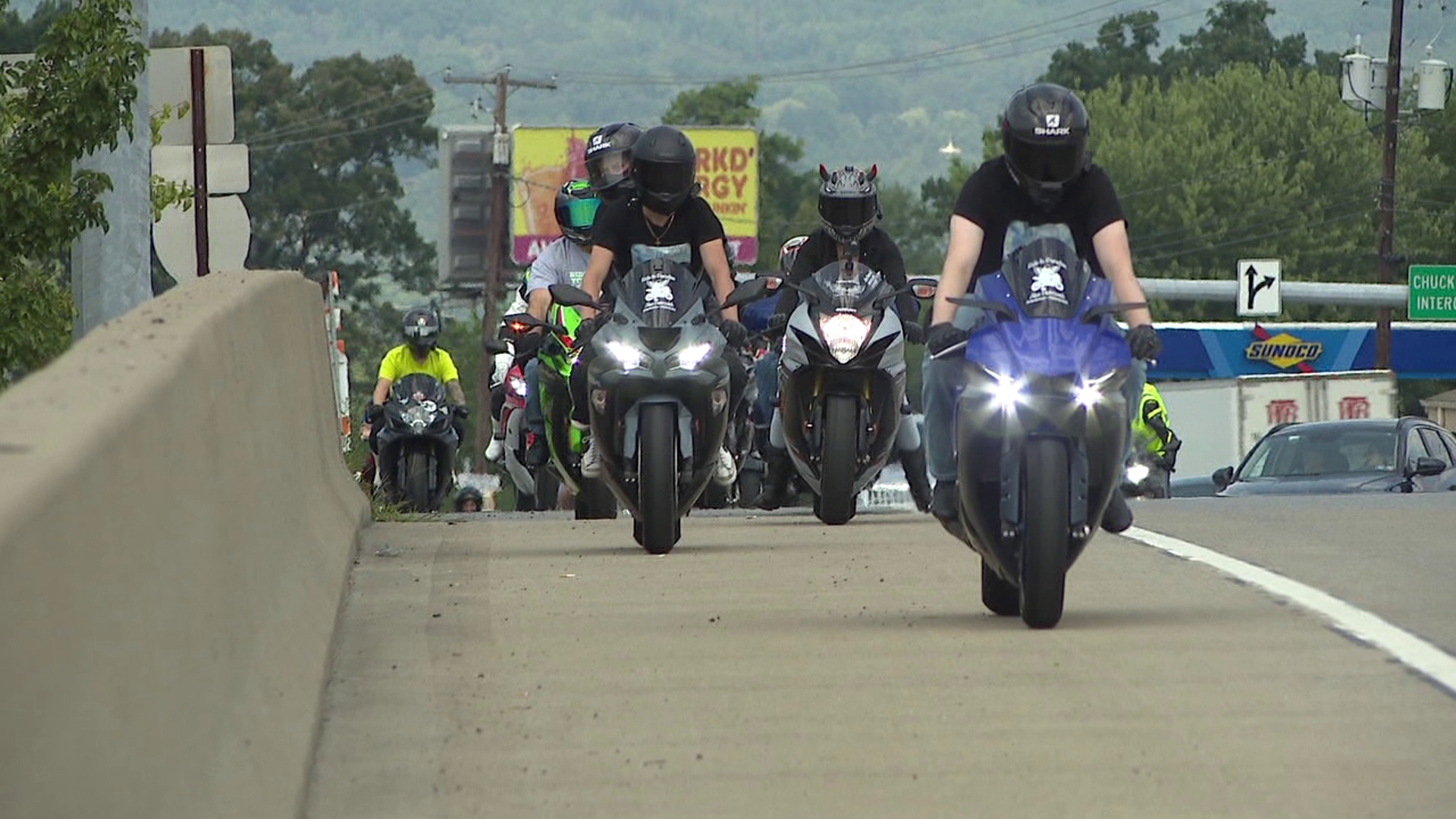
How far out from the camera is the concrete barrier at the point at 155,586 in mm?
3898

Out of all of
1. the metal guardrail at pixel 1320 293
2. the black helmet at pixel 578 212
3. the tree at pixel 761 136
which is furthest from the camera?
the tree at pixel 761 136

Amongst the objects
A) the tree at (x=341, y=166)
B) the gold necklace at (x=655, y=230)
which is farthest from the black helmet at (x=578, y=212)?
the tree at (x=341, y=166)

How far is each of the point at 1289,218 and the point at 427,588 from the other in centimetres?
9696

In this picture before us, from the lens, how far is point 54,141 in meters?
17.9

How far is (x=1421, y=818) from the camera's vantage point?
6332 mm

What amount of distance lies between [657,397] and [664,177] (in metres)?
1.30

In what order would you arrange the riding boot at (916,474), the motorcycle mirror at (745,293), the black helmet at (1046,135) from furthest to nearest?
the riding boot at (916,474), the motorcycle mirror at (745,293), the black helmet at (1046,135)

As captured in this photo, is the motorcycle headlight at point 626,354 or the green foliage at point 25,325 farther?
the green foliage at point 25,325

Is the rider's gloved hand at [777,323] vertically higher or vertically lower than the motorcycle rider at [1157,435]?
higher

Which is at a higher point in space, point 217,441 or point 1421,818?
point 217,441

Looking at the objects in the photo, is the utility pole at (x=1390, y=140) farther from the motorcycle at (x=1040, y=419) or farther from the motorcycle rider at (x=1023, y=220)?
the motorcycle at (x=1040, y=419)

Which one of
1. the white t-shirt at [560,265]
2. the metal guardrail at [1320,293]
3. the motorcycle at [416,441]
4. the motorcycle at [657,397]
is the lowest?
the metal guardrail at [1320,293]

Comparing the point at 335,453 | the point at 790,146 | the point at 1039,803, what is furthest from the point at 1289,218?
the point at 1039,803

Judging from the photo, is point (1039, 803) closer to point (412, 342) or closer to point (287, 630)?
point (287, 630)
